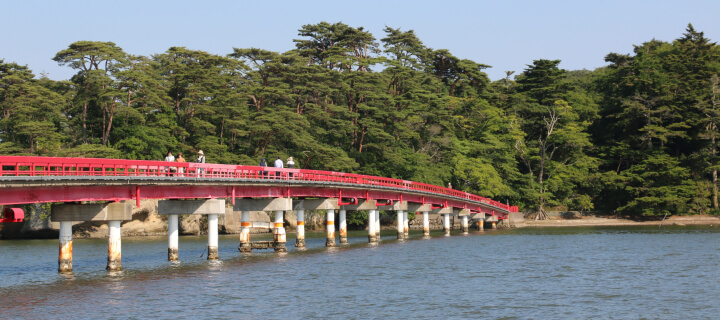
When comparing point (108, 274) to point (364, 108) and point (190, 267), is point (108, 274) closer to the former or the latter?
point (190, 267)

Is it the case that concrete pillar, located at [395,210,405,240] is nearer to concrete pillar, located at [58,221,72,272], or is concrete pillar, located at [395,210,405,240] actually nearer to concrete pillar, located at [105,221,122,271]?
concrete pillar, located at [105,221,122,271]

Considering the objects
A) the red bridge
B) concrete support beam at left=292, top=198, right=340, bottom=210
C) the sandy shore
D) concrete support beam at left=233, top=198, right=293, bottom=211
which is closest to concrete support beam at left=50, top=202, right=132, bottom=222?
the red bridge

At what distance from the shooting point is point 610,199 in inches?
4092

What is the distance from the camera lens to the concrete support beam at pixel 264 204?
172 ft

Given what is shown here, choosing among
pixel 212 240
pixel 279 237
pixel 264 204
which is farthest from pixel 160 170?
pixel 279 237

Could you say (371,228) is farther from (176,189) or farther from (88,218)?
(88,218)

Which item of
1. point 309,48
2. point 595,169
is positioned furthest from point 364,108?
point 595,169

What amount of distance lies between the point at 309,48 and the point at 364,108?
2825 cm

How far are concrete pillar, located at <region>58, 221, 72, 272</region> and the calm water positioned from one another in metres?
0.72

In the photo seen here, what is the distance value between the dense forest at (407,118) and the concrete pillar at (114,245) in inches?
1316

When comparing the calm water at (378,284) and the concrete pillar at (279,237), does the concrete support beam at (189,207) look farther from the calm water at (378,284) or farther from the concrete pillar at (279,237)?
the concrete pillar at (279,237)

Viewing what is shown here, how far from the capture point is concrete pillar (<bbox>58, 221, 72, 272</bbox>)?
125 ft

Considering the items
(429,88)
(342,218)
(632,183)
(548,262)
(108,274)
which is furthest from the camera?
(429,88)

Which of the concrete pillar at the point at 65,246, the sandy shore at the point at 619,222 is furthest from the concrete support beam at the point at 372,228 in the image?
the sandy shore at the point at 619,222
